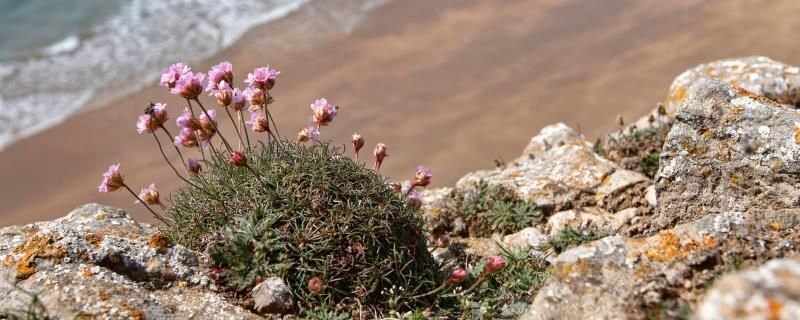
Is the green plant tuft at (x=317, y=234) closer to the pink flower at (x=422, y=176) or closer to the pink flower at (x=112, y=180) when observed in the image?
the pink flower at (x=422, y=176)

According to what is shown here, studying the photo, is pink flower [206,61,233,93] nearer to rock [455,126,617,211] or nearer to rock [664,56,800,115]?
rock [455,126,617,211]

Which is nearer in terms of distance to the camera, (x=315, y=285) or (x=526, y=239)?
(x=315, y=285)

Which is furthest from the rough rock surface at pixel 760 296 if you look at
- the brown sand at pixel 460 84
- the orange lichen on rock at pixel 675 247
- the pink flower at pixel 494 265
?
the brown sand at pixel 460 84

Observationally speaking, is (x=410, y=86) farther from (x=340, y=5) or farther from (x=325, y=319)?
(x=325, y=319)

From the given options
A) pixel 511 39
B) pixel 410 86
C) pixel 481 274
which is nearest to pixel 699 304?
pixel 481 274

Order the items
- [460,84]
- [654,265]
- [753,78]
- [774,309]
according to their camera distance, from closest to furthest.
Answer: [774,309] < [654,265] < [753,78] < [460,84]

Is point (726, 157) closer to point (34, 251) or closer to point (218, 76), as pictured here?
point (218, 76)

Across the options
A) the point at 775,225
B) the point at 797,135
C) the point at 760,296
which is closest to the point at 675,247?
the point at 775,225
